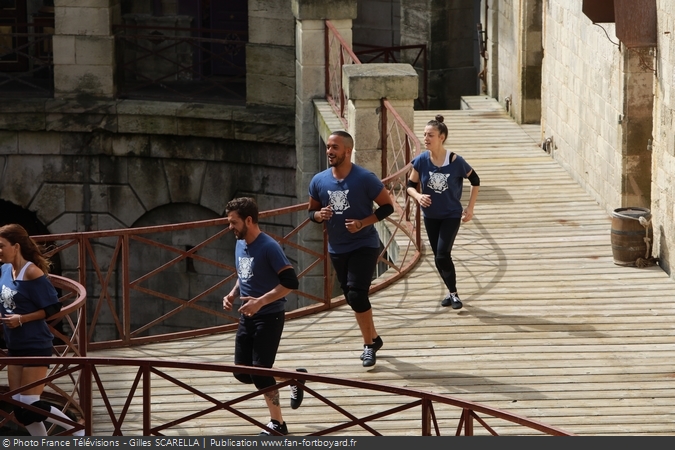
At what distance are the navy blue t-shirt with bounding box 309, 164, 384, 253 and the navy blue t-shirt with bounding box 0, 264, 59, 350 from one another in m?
2.03

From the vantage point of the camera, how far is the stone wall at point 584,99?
45.5ft

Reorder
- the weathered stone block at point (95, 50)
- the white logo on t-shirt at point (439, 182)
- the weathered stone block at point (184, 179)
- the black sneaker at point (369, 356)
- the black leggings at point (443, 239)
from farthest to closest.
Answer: the weathered stone block at point (95, 50) → the weathered stone block at point (184, 179) → the black leggings at point (443, 239) → the white logo on t-shirt at point (439, 182) → the black sneaker at point (369, 356)

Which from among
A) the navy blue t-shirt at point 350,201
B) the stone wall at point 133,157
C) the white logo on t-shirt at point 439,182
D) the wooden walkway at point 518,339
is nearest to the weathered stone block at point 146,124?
the stone wall at point 133,157

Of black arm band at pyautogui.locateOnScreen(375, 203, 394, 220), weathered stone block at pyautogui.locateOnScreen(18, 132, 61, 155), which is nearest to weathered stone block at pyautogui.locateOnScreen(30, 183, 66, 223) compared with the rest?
weathered stone block at pyautogui.locateOnScreen(18, 132, 61, 155)

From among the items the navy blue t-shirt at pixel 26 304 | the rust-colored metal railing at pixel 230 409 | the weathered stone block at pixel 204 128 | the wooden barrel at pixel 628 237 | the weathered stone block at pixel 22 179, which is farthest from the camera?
the weathered stone block at pixel 22 179

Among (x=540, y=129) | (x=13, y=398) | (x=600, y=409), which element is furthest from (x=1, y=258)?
(x=540, y=129)

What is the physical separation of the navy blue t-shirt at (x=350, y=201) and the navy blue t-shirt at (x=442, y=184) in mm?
1194

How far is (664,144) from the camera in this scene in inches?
486

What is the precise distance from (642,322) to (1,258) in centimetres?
506

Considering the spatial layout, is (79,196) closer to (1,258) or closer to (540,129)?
(540,129)

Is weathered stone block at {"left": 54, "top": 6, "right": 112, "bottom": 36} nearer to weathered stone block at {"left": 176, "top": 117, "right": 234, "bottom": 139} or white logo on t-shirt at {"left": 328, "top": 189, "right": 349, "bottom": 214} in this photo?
weathered stone block at {"left": 176, "top": 117, "right": 234, "bottom": 139}

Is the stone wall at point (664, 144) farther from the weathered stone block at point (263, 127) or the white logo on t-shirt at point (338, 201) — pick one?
the weathered stone block at point (263, 127)

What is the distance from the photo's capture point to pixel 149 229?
1088cm

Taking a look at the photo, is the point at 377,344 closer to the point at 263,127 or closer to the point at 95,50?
the point at 263,127
